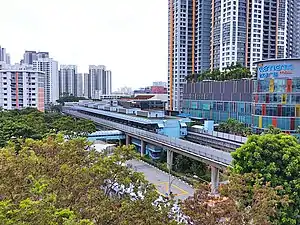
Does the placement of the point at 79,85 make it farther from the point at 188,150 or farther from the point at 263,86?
the point at 188,150

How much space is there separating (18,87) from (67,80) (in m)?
64.9

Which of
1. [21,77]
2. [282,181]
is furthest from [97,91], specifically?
[282,181]

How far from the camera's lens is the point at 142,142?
39.2 metres

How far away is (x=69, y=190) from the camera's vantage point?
10.3m

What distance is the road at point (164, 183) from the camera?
2461 centimetres

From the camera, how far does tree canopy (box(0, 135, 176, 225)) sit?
26.8 feet

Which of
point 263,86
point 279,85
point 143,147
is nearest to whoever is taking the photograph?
point 279,85

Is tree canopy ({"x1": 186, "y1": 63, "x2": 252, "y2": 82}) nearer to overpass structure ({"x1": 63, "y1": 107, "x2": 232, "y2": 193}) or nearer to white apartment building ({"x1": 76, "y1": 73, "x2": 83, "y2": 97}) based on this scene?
overpass structure ({"x1": 63, "y1": 107, "x2": 232, "y2": 193})

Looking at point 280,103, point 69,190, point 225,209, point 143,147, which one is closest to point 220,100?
point 280,103

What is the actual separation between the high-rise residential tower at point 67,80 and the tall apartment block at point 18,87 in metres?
59.5

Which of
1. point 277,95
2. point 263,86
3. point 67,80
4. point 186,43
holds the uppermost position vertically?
point 186,43

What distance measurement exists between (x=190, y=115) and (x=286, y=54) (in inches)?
1015

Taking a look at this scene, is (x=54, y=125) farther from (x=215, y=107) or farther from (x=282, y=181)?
(x=282, y=181)

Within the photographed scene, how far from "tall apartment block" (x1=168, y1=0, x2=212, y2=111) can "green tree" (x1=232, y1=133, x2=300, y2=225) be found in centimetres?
5329
